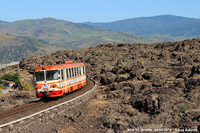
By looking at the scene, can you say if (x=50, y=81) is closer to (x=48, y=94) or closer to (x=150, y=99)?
(x=48, y=94)

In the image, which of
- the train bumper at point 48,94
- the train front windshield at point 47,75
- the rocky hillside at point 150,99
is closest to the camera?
the rocky hillside at point 150,99

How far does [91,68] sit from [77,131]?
45237mm

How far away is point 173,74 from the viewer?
41.0 meters

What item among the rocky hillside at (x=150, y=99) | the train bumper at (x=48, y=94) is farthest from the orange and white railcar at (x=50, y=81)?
the rocky hillside at (x=150, y=99)

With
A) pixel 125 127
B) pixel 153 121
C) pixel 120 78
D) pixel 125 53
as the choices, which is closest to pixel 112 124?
pixel 125 127

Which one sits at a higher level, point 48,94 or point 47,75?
point 47,75

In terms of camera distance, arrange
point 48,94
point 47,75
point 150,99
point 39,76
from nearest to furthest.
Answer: point 150,99, point 48,94, point 47,75, point 39,76

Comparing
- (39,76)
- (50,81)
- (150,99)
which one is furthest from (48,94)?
(150,99)

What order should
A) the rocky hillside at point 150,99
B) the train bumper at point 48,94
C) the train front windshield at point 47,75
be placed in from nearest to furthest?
the rocky hillside at point 150,99
the train bumper at point 48,94
the train front windshield at point 47,75

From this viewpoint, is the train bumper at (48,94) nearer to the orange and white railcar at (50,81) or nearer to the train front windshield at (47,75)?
the orange and white railcar at (50,81)

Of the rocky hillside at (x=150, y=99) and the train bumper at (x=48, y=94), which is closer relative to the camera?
the rocky hillside at (x=150, y=99)

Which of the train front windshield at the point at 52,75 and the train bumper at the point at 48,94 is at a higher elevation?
the train front windshield at the point at 52,75

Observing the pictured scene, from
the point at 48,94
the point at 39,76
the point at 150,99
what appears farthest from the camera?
the point at 39,76

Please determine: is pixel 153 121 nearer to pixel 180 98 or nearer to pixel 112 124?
pixel 112 124
